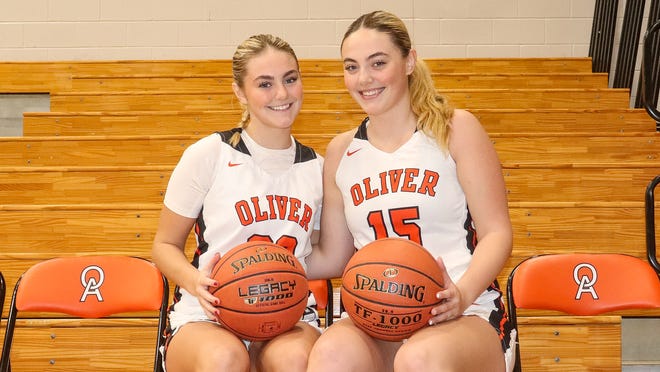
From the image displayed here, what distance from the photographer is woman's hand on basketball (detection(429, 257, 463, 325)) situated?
1681 millimetres

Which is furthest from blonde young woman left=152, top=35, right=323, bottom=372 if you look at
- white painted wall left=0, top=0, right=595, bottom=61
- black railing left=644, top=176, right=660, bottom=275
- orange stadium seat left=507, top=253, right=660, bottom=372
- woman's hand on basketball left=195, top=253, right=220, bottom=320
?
white painted wall left=0, top=0, right=595, bottom=61

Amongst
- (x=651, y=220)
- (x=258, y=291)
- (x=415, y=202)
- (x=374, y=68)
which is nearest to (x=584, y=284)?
(x=651, y=220)

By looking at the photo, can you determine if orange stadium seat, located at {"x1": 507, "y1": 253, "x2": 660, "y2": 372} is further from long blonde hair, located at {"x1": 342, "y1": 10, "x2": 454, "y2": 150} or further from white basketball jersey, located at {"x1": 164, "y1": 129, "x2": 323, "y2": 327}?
white basketball jersey, located at {"x1": 164, "y1": 129, "x2": 323, "y2": 327}

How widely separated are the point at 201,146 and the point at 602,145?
222cm

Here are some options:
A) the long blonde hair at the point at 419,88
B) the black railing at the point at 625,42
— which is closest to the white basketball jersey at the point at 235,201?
the long blonde hair at the point at 419,88

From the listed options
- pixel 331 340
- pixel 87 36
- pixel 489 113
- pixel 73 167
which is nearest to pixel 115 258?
pixel 331 340

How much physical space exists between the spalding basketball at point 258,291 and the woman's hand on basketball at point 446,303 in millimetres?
321

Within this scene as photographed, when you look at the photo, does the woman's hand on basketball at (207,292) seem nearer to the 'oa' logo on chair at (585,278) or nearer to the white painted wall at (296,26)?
the 'oa' logo on chair at (585,278)

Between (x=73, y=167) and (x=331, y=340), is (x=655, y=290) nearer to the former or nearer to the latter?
(x=331, y=340)

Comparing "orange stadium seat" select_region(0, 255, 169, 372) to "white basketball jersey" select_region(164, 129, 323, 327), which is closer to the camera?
"white basketball jersey" select_region(164, 129, 323, 327)

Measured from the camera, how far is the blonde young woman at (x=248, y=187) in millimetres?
2041

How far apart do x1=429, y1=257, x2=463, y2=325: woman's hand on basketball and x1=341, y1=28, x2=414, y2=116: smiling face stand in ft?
1.68

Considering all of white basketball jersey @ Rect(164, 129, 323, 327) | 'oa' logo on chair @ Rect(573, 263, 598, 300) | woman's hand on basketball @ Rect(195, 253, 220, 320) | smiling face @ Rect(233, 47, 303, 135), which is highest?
smiling face @ Rect(233, 47, 303, 135)

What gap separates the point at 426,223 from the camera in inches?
77.0
